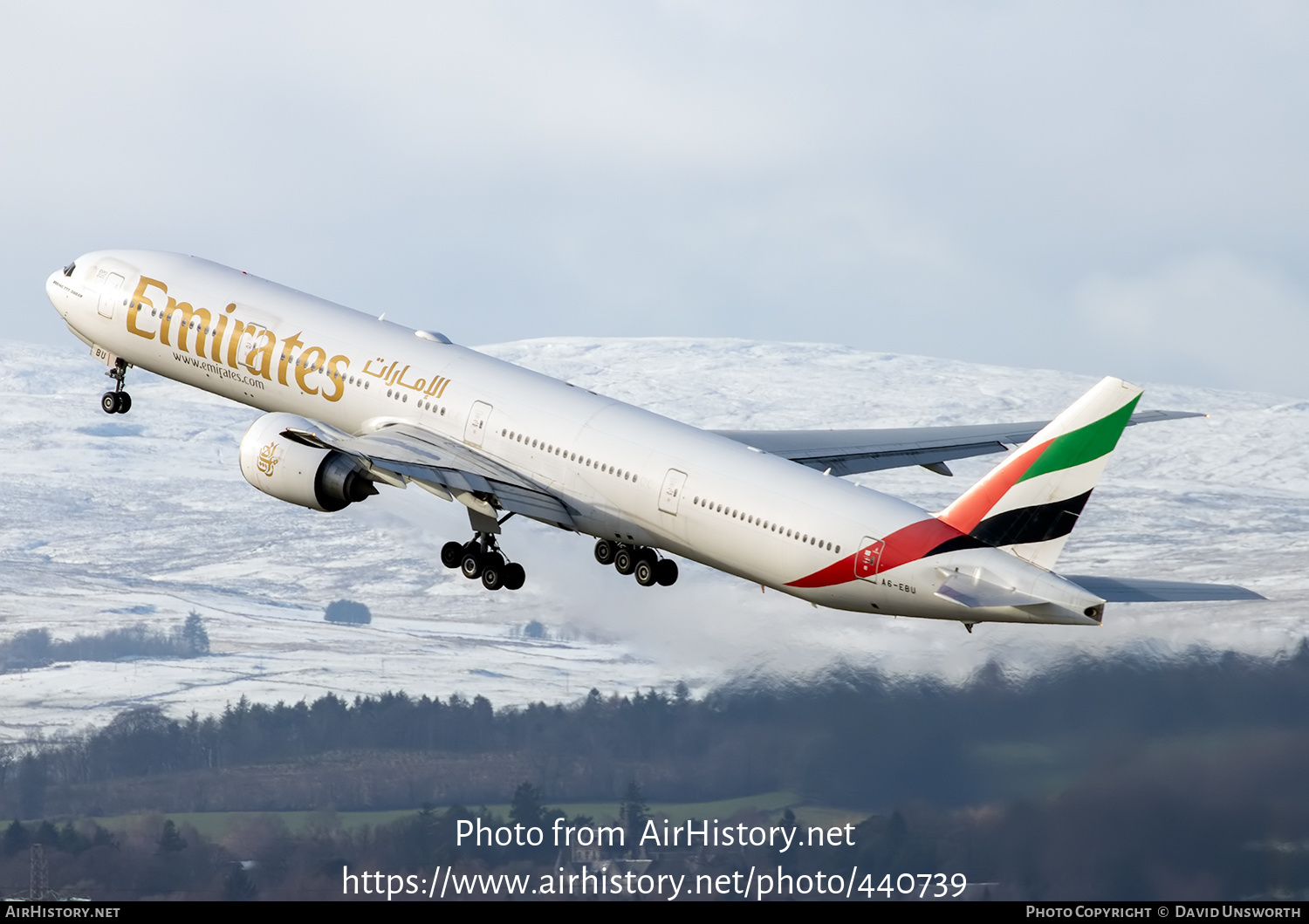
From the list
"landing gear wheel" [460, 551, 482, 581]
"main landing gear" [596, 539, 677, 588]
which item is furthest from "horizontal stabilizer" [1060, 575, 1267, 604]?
"landing gear wheel" [460, 551, 482, 581]

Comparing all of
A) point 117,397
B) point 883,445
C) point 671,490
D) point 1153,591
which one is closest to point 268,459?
point 671,490

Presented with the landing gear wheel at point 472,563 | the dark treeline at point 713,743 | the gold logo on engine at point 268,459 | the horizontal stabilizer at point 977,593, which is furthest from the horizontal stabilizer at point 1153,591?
the gold logo on engine at point 268,459

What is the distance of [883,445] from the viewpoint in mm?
54188

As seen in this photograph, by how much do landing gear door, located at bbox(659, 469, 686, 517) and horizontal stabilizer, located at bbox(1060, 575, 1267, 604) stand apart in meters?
9.53

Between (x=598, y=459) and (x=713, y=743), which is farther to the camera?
(x=713, y=743)

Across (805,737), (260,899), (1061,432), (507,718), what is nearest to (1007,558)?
(1061,432)

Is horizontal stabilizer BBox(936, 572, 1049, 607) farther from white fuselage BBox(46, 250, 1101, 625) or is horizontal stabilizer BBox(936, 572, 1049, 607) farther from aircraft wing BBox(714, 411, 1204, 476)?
aircraft wing BBox(714, 411, 1204, 476)

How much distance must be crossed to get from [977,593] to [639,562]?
11.9m

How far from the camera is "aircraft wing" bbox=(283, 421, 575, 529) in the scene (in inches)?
1865

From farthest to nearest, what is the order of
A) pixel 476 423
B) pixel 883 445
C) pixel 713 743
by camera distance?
1. pixel 713 743
2. pixel 883 445
3. pixel 476 423

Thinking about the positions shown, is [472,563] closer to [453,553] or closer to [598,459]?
[453,553]

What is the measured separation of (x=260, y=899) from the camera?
9894 cm

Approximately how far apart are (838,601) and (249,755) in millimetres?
102976

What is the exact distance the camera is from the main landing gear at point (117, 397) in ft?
192
